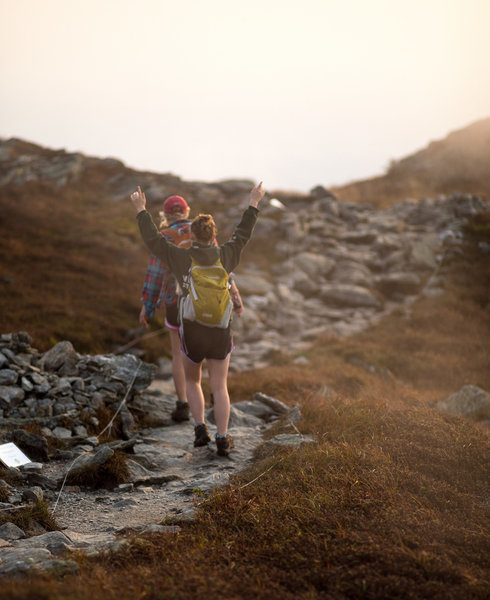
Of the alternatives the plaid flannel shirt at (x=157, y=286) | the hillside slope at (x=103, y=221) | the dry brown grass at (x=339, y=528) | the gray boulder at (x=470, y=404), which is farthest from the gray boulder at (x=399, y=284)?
the plaid flannel shirt at (x=157, y=286)

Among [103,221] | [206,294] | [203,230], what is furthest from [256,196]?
[103,221]

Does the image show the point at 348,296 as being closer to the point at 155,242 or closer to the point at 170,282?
the point at 170,282

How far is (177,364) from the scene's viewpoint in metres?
7.14

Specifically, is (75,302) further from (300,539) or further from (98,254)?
(300,539)

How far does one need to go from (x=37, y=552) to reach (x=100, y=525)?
1.08 meters

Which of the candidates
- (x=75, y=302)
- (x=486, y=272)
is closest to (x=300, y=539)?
(x=75, y=302)

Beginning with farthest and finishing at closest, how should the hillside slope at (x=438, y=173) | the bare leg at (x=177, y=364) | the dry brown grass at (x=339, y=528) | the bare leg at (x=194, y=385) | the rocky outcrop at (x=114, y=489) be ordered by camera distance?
the hillside slope at (x=438, y=173) < the bare leg at (x=177, y=364) < the bare leg at (x=194, y=385) < the rocky outcrop at (x=114, y=489) < the dry brown grass at (x=339, y=528)

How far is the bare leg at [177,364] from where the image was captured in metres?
6.87

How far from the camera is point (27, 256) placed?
16.7 metres

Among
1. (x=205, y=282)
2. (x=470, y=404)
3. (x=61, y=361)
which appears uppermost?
(x=205, y=282)

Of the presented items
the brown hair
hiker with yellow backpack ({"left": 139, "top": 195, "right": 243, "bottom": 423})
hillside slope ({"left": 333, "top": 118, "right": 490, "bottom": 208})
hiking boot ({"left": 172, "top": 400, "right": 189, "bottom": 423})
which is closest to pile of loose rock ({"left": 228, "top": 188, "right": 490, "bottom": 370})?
hiking boot ({"left": 172, "top": 400, "right": 189, "bottom": 423})

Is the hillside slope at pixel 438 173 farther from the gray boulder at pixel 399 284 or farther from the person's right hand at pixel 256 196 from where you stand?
the person's right hand at pixel 256 196

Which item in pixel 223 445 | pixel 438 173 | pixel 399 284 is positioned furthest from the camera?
pixel 438 173

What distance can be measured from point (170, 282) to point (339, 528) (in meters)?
4.32
